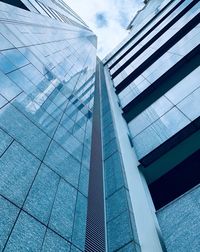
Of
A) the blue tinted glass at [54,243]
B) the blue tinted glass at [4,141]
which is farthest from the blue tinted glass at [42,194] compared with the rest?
the blue tinted glass at [4,141]

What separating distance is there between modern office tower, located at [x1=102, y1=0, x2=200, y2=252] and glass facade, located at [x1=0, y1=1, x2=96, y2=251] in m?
0.97

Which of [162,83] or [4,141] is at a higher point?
[4,141]

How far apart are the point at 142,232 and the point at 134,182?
6.61ft

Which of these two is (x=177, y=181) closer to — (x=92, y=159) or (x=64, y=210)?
(x=92, y=159)

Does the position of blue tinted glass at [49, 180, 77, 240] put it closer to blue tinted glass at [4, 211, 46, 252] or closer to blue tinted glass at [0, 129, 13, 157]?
blue tinted glass at [4, 211, 46, 252]

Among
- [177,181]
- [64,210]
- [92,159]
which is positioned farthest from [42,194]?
[177,181]

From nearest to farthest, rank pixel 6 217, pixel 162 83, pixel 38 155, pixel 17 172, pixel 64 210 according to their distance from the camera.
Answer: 1. pixel 6 217
2. pixel 17 172
3. pixel 64 210
4. pixel 38 155
5. pixel 162 83

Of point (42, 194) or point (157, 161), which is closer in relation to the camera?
point (42, 194)

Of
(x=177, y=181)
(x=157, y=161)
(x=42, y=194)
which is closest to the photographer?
(x=42, y=194)

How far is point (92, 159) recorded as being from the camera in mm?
8891

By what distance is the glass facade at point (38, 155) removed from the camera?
4550 millimetres

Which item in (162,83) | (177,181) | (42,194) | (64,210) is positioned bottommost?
(177,181)

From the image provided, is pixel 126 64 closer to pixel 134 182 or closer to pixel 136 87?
pixel 136 87

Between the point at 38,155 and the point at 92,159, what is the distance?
2953 millimetres
